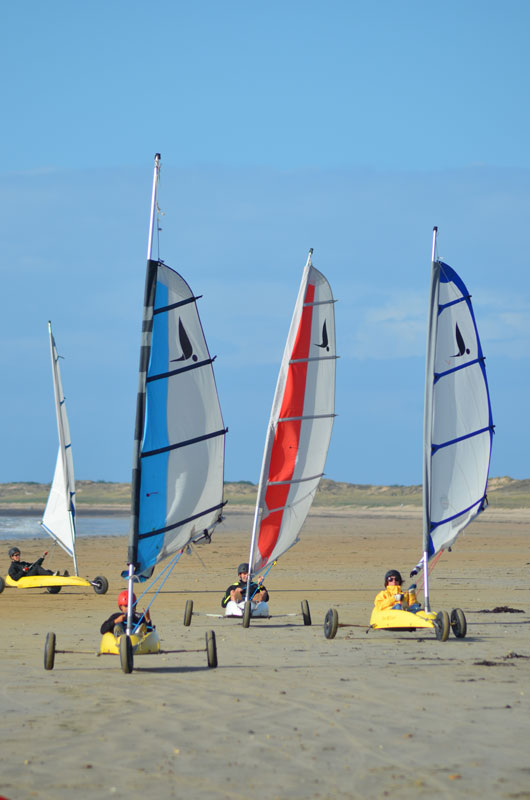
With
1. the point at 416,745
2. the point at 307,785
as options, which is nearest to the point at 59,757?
the point at 307,785

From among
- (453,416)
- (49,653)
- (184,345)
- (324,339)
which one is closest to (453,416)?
(453,416)

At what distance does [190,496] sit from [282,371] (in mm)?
4471

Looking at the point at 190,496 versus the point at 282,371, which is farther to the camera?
the point at 282,371

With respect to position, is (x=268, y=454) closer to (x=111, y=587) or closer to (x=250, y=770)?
(x=111, y=587)

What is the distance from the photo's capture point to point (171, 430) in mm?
11781

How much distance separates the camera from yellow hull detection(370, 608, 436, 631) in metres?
12.5

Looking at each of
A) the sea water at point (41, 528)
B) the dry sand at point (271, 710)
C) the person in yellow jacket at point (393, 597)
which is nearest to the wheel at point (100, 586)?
the dry sand at point (271, 710)

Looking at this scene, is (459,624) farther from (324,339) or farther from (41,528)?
(41,528)

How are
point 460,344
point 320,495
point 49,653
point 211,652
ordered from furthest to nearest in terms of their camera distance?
point 320,495 → point 460,344 → point 211,652 → point 49,653

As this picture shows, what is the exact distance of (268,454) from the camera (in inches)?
622

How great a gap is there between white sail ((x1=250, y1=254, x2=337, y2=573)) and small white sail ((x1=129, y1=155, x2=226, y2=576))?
3366 millimetres

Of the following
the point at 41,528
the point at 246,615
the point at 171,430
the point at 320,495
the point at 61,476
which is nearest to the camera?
the point at 171,430

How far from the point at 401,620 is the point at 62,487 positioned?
10.8 metres

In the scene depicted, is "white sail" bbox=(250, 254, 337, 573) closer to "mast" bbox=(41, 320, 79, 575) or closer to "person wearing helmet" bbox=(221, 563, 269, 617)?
"person wearing helmet" bbox=(221, 563, 269, 617)
